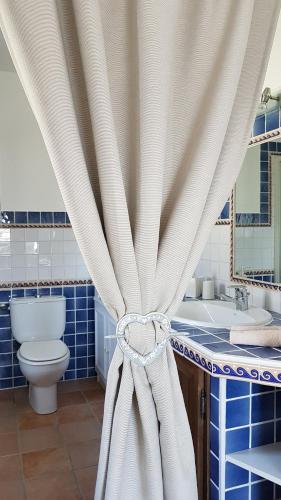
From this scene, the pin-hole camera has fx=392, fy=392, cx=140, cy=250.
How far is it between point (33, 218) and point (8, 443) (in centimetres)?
153

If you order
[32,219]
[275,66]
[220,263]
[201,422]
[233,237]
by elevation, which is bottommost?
[201,422]

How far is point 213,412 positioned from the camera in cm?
141

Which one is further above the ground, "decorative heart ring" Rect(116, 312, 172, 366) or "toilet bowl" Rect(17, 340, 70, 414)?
"decorative heart ring" Rect(116, 312, 172, 366)

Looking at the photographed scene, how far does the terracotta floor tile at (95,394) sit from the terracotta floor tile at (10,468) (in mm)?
768

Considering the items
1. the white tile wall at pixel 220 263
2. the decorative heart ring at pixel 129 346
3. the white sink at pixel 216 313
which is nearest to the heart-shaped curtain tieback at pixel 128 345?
the decorative heart ring at pixel 129 346

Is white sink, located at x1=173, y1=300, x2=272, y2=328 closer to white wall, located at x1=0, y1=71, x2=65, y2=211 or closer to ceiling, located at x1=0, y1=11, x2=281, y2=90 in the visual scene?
ceiling, located at x1=0, y1=11, x2=281, y2=90

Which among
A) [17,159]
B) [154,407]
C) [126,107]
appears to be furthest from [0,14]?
[17,159]

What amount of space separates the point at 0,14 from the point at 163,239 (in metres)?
0.52

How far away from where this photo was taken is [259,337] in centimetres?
143

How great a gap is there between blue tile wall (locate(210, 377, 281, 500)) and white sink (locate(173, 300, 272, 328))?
359 millimetres

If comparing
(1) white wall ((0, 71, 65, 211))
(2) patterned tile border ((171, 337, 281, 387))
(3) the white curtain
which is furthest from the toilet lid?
(3) the white curtain

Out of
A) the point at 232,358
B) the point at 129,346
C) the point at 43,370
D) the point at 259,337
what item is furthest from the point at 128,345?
the point at 43,370

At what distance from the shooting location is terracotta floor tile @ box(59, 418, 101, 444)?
2312 mm

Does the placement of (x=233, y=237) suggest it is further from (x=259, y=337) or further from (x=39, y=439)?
(x=39, y=439)
